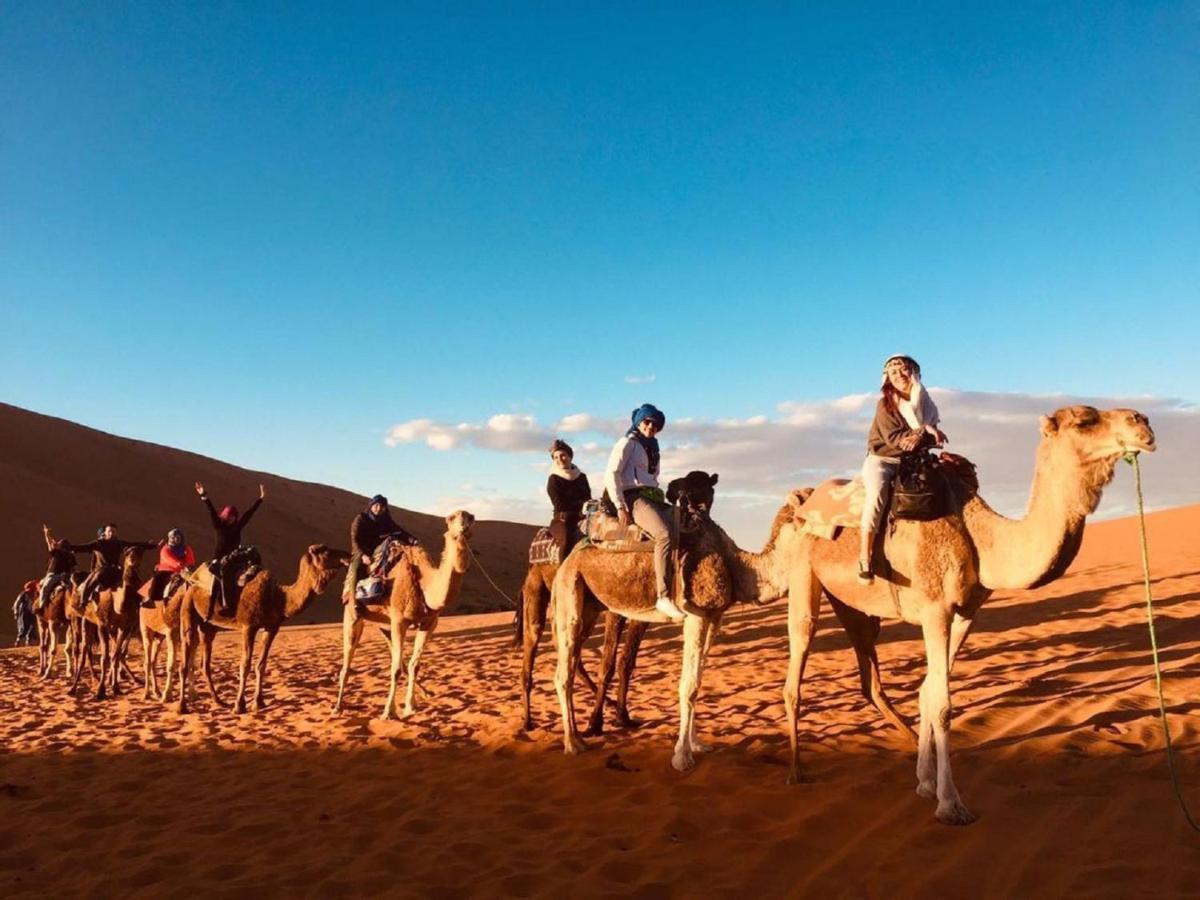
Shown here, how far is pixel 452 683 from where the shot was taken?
1368 centimetres

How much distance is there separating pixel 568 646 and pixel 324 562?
211 inches

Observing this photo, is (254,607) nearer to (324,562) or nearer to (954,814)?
(324,562)

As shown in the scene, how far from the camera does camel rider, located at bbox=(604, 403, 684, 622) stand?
7578 mm

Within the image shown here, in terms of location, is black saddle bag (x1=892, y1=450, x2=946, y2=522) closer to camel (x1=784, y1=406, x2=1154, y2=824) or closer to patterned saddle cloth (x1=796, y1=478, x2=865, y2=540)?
camel (x1=784, y1=406, x2=1154, y2=824)

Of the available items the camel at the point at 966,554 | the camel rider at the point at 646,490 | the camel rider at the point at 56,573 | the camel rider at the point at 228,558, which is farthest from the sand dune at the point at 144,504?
the camel at the point at 966,554

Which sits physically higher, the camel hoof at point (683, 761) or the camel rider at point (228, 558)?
A: the camel rider at point (228, 558)

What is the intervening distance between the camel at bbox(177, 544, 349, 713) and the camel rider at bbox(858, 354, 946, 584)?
862 cm

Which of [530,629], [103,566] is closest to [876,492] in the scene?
[530,629]

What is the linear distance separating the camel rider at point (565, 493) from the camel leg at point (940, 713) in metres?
4.99

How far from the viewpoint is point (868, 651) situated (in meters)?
7.72

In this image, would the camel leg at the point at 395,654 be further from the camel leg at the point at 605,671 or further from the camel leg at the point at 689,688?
the camel leg at the point at 689,688

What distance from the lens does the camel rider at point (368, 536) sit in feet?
38.4

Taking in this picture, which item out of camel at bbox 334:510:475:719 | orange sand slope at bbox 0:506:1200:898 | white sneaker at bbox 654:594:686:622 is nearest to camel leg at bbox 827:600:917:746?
orange sand slope at bbox 0:506:1200:898

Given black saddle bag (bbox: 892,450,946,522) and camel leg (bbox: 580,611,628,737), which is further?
camel leg (bbox: 580,611,628,737)
